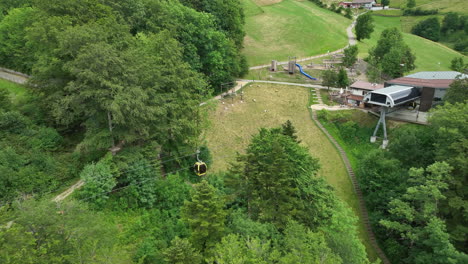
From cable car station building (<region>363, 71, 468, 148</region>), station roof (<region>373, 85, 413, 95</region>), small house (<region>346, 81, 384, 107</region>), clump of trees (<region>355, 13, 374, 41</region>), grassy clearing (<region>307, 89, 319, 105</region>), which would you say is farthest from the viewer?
→ clump of trees (<region>355, 13, 374, 41</region>)

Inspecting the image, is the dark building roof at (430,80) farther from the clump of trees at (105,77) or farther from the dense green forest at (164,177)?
the clump of trees at (105,77)

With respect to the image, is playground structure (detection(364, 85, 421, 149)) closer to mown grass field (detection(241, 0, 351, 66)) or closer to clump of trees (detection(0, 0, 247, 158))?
clump of trees (detection(0, 0, 247, 158))

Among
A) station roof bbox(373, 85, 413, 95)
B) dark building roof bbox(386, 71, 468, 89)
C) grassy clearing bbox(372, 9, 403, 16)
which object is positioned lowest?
station roof bbox(373, 85, 413, 95)

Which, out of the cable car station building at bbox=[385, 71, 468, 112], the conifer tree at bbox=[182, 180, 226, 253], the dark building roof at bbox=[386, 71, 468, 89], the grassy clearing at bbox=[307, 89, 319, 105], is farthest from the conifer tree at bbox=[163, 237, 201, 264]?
the dark building roof at bbox=[386, 71, 468, 89]

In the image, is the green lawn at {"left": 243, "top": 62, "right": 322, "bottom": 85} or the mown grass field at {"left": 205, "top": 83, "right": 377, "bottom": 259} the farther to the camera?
the green lawn at {"left": 243, "top": 62, "right": 322, "bottom": 85}

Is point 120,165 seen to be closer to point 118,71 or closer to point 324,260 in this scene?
point 118,71

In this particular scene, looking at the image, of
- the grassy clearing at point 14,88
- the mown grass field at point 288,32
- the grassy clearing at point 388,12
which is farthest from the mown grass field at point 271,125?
the grassy clearing at point 388,12
